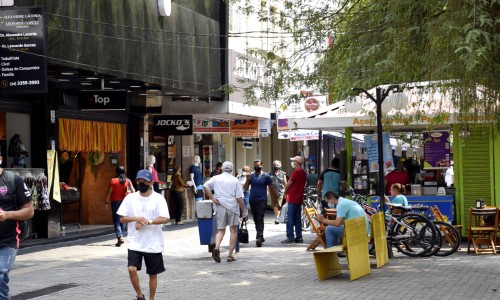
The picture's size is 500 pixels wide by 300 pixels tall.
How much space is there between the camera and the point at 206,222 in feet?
57.0

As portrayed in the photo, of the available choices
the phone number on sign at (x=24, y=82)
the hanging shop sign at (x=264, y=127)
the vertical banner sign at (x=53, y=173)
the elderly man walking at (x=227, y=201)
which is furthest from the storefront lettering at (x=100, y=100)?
the hanging shop sign at (x=264, y=127)

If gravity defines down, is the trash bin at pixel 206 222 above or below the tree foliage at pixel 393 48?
below

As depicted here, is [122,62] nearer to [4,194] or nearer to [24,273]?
[24,273]

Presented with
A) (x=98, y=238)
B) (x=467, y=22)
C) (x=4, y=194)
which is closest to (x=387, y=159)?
(x=98, y=238)

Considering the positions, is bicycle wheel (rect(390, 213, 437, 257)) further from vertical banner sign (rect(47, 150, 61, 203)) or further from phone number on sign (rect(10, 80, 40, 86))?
vertical banner sign (rect(47, 150, 61, 203))

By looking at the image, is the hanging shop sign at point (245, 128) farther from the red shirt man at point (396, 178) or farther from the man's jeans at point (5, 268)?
the man's jeans at point (5, 268)

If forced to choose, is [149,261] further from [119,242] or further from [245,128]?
[245,128]

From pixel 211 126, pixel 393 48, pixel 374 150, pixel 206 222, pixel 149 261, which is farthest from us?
pixel 211 126

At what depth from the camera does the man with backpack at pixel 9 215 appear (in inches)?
339

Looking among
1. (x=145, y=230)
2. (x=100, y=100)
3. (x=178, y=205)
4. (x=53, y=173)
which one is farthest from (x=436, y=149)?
(x=145, y=230)

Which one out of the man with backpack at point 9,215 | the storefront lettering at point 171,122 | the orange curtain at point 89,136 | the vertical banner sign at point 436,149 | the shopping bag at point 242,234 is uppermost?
the storefront lettering at point 171,122

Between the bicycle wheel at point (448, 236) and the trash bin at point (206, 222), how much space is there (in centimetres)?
400

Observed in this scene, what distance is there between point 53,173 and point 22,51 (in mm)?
4846

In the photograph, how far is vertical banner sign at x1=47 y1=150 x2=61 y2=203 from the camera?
2119 cm
